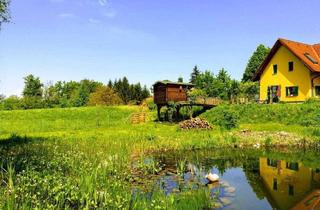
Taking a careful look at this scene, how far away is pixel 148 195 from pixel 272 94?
36.3m

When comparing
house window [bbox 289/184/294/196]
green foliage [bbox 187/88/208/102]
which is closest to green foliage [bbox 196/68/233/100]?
green foliage [bbox 187/88/208/102]

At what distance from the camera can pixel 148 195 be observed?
10.9m

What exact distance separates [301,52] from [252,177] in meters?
30.3

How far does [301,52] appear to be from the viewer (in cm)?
4138

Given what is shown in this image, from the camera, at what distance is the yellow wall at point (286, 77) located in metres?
39.4

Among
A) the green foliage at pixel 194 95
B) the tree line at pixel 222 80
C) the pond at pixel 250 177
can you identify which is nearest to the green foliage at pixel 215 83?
the tree line at pixel 222 80

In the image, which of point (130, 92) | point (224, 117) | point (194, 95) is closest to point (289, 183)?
point (224, 117)

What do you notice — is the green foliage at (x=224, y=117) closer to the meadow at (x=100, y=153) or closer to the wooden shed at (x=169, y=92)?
the meadow at (x=100, y=153)

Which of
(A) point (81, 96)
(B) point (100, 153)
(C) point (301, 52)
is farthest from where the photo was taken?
(A) point (81, 96)

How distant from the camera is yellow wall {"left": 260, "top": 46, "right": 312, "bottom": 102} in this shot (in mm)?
39438

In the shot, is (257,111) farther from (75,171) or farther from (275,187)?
(75,171)

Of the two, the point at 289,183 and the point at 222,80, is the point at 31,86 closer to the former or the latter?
the point at 222,80

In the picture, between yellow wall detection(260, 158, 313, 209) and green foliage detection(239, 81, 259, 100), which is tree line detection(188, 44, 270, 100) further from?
yellow wall detection(260, 158, 313, 209)

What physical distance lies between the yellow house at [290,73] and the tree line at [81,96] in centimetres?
3694
